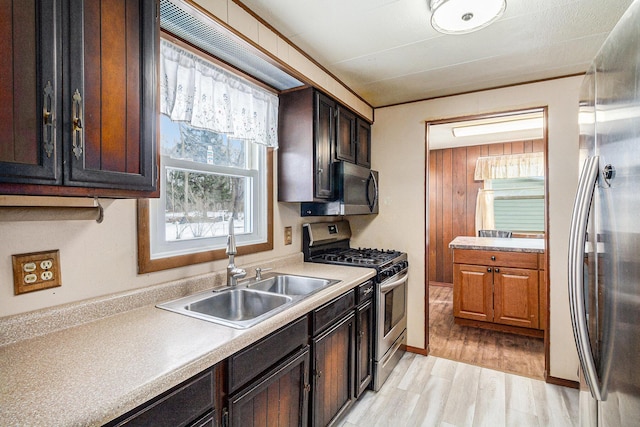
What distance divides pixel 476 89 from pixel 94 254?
291 centimetres

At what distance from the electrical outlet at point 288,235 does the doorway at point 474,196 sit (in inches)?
74.2

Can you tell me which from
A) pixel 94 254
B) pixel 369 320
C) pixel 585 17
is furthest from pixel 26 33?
pixel 585 17

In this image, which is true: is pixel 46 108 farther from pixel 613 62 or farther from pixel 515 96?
pixel 515 96

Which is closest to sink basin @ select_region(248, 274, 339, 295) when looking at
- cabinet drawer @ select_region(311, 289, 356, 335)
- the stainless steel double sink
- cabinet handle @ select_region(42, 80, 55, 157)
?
the stainless steel double sink

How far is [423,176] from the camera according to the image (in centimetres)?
288

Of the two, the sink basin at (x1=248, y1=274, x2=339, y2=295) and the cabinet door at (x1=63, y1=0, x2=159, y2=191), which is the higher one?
the cabinet door at (x1=63, y1=0, x2=159, y2=191)

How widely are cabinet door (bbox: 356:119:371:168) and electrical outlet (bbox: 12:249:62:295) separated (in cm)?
226

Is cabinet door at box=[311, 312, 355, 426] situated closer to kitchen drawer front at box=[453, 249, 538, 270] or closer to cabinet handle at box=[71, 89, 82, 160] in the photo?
cabinet handle at box=[71, 89, 82, 160]

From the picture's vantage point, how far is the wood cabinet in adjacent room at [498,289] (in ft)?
10.1

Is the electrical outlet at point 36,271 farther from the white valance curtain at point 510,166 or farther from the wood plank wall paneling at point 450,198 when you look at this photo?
the white valance curtain at point 510,166

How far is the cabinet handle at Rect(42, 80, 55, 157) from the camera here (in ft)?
2.71

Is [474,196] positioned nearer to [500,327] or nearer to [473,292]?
[473,292]

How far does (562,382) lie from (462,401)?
0.88 m

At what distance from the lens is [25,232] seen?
1.08 meters
